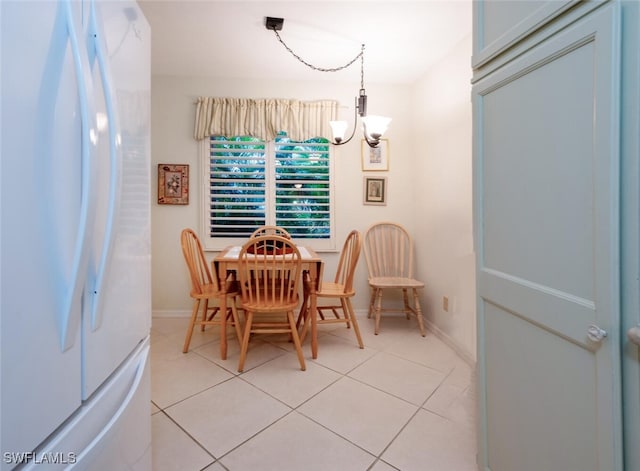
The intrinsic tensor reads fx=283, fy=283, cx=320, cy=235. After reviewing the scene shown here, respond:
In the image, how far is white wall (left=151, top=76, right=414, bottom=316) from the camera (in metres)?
3.16

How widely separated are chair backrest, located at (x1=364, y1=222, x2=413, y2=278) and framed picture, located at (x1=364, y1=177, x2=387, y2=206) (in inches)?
11.9

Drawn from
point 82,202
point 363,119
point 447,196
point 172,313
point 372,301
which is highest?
point 363,119

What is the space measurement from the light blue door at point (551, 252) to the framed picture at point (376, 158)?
219 centimetres

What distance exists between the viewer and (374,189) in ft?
10.8

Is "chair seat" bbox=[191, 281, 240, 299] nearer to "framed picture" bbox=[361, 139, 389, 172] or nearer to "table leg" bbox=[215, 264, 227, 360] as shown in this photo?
"table leg" bbox=[215, 264, 227, 360]

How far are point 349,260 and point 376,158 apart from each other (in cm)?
124

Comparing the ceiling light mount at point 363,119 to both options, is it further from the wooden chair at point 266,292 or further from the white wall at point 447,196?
the wooden chair at point 266,292

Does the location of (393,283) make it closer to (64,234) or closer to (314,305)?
(314,305)

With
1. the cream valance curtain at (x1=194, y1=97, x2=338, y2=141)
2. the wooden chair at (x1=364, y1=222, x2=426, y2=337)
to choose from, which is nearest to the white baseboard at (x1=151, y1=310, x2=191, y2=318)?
the cream valance curtain at (x1=194, y1=97, x2=338, y2=141)

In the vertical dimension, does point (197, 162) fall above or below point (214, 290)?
above

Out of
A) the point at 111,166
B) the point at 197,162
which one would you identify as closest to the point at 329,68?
the point at 197,162

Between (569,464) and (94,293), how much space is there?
1.31 metres

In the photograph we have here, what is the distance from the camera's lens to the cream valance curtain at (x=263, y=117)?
3105 mm

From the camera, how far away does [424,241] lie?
311cm
